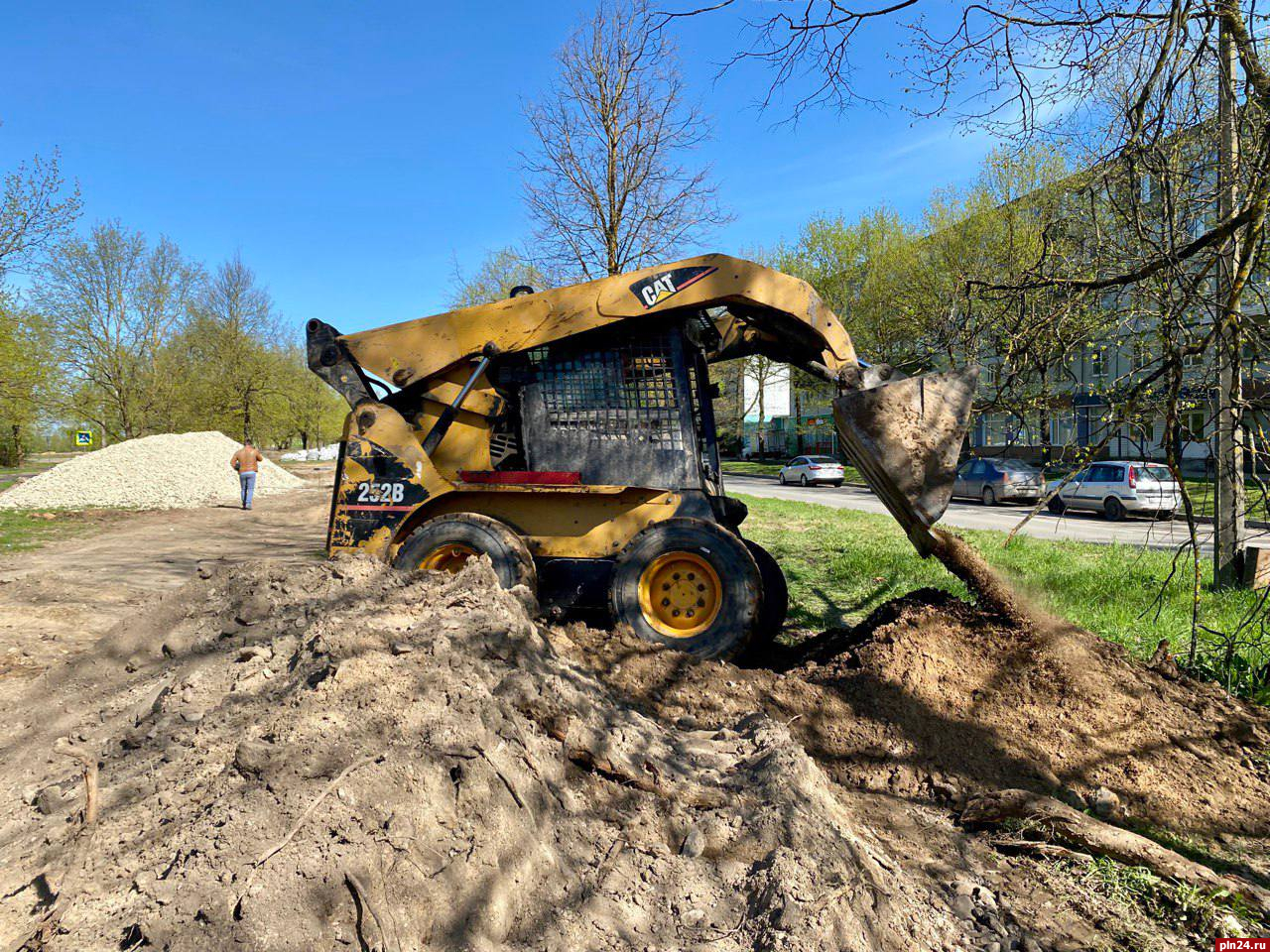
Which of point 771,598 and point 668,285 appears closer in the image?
point 668,285

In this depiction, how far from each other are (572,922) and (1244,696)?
446 cm

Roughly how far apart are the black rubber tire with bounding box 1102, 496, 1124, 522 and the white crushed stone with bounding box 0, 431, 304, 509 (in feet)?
76.2

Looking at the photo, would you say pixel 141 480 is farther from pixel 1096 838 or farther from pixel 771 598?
pixel 1096 838

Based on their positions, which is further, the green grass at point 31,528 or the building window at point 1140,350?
the green grass at point 31,528

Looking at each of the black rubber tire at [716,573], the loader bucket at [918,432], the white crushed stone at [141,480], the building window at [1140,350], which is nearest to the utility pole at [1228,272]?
the building window at [1140,350]

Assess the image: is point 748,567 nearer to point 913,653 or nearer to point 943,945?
point 913,653

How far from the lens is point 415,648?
3.25 meters

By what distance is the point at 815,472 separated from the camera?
30.9 meters

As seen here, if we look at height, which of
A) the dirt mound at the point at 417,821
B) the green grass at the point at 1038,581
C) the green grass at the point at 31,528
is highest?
the green grass at the point at 31,528

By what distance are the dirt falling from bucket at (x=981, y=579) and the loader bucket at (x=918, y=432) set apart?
298 millimetres

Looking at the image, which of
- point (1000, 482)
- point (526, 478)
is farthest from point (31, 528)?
point (1000, 482)

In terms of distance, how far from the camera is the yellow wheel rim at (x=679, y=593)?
204 inches

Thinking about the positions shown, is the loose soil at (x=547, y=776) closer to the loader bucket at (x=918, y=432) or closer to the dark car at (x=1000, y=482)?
the loader bucket at (x=918, y=432)

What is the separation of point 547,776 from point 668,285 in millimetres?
3705
